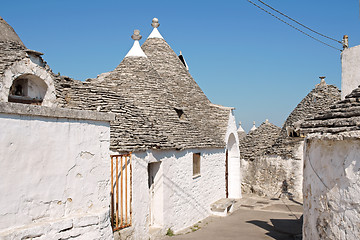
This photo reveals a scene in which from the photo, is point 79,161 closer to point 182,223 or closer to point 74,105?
point 74,105

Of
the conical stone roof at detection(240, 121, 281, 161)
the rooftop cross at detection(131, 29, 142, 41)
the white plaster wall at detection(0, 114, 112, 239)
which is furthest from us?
the conical stone roof at detection(240, 121, 281, 161)

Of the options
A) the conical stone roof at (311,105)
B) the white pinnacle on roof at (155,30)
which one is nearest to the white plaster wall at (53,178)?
the white pinnacle on roof at (155,30)

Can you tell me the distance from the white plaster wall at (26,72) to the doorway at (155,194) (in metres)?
3.54

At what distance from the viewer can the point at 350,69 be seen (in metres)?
10.4

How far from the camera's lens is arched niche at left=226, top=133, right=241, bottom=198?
17719 mm

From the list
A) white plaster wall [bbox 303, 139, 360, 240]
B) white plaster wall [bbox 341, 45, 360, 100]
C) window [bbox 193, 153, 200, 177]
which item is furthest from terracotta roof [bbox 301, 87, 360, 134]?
window [bbox 193, 153, 200, 177]

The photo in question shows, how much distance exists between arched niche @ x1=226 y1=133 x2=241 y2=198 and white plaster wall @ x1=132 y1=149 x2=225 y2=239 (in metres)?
2.18

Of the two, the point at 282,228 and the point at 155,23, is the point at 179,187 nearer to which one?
the point at 282,228

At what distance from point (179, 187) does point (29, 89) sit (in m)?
5.54

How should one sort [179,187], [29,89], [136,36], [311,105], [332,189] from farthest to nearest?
[311,105] < [136,36] < [179,187] < [29,89] < [332,189]

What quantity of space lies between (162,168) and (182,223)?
2284mm

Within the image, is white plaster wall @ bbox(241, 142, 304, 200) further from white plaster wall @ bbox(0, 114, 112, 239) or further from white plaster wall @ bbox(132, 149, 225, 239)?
white plaster wall @ bbox(0, 114, 112, 239)

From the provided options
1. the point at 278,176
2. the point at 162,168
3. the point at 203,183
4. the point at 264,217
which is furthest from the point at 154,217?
the point at 278,176

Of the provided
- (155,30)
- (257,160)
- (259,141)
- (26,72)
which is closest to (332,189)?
(26,72)
